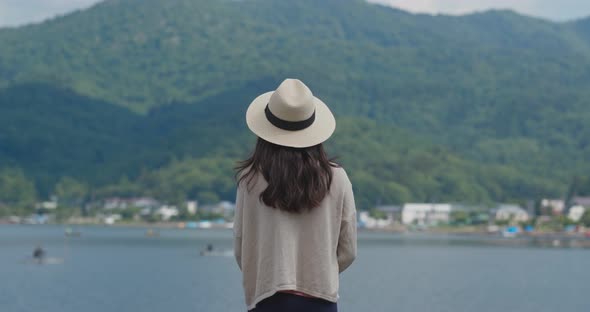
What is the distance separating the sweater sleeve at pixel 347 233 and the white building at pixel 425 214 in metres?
173

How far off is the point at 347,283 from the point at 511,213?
125m

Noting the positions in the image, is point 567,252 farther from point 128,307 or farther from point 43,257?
point 128,307

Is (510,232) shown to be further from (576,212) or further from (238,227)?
(238,227)

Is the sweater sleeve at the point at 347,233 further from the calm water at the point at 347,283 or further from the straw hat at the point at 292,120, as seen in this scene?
the calm water at the point at 347,283

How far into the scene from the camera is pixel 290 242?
5.38 m

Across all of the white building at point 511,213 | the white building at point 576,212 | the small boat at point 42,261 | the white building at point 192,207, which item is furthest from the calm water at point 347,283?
the white building at point 192,207

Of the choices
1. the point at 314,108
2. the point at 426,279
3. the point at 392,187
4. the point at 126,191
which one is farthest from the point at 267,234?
the point at 126,191

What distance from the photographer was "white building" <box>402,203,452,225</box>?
17925 centimetres

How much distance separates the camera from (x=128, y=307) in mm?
36344

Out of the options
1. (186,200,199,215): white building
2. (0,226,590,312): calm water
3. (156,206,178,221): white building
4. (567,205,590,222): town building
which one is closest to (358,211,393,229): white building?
(567,205,590,222): town building

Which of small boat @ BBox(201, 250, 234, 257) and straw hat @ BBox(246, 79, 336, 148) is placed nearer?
straw hat @ BBox(246, 79, 336, 148)

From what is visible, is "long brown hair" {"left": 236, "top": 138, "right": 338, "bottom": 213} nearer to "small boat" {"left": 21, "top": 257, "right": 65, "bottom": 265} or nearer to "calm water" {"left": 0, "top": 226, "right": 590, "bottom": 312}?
"calm water" {"left": 0, "top": 226, "right": 590, "bottom": 312}

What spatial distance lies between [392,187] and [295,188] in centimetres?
18463

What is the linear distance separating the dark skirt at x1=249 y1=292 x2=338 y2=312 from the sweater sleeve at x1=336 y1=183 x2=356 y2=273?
0.74ft
